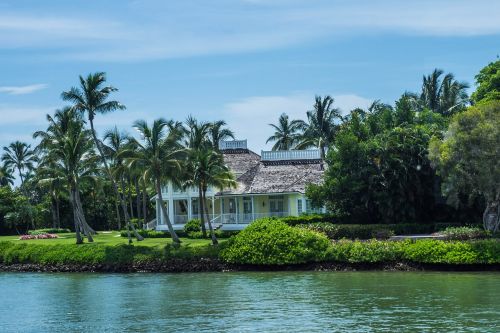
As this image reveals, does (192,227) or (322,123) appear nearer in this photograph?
(192,227)

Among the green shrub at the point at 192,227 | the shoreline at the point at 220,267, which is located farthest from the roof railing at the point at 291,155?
the shoreline at the point at 220,267

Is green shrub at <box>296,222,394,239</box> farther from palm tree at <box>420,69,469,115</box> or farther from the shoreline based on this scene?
palm tree at <box>420,69,469,115</box>

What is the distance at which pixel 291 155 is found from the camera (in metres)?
66.9

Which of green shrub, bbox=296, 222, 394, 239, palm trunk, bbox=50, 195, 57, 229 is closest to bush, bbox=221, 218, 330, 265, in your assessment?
green shrub, bbox=296, 222, 394, 239

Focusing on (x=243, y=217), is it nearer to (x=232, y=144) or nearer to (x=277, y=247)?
(x=232, y=144)

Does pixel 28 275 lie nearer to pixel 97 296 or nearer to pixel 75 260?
pixel 75 260

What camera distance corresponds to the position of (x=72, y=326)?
28.6m

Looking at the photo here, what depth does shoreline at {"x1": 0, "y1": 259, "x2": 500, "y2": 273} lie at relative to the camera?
41938mm

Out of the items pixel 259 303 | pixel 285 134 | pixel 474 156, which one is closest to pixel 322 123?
pixel 285 134

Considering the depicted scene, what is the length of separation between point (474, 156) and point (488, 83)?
18.3 metres

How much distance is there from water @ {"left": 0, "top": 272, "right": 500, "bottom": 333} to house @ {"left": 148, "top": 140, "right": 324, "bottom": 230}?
1868cm

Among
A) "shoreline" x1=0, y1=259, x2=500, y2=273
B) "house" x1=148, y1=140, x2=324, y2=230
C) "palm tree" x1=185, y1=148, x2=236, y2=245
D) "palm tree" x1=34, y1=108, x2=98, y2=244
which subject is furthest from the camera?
"house" x1=148, y1=140, x2=324, y2=230

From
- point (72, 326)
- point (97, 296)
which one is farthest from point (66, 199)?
point (72, 326)

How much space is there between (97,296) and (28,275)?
43.8 feet
